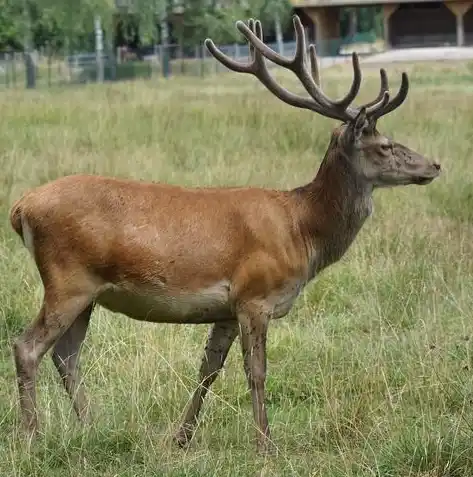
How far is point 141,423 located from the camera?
4891 millimetres

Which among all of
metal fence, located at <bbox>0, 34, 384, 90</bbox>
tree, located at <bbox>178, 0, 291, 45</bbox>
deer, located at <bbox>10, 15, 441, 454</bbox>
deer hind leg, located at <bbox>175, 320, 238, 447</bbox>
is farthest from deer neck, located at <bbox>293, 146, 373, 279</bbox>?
tree, located at <bbox>178, 0, 291, 45</bbox>

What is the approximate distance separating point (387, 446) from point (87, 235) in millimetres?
1557

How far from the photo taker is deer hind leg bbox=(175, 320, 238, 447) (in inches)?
206

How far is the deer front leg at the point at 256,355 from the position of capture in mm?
5047

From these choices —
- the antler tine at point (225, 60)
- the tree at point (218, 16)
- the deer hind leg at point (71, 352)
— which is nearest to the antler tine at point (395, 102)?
the antler tine at point (225, 60)

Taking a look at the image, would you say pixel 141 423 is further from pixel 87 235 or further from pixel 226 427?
pixel 87 235

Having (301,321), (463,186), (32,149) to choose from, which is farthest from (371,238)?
(32,149)

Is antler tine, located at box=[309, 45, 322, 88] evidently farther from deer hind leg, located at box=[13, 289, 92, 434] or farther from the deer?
deer hind leg, located at box=[13, 289, 92, 434]

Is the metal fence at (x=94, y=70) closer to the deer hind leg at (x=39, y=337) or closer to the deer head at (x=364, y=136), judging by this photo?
the deer head at (x=364, y=136)

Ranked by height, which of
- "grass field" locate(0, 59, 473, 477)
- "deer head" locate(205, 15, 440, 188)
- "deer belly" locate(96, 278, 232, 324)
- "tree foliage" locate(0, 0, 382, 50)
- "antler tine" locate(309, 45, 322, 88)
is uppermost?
"tree foliage" locate(0, 0, 382, 50)

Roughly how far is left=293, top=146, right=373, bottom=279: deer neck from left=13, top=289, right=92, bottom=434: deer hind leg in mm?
1231

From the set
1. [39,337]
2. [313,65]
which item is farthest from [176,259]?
[313,65]

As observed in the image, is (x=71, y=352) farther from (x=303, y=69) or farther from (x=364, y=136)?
(x=303, y=69)

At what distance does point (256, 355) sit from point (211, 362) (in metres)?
0.31
